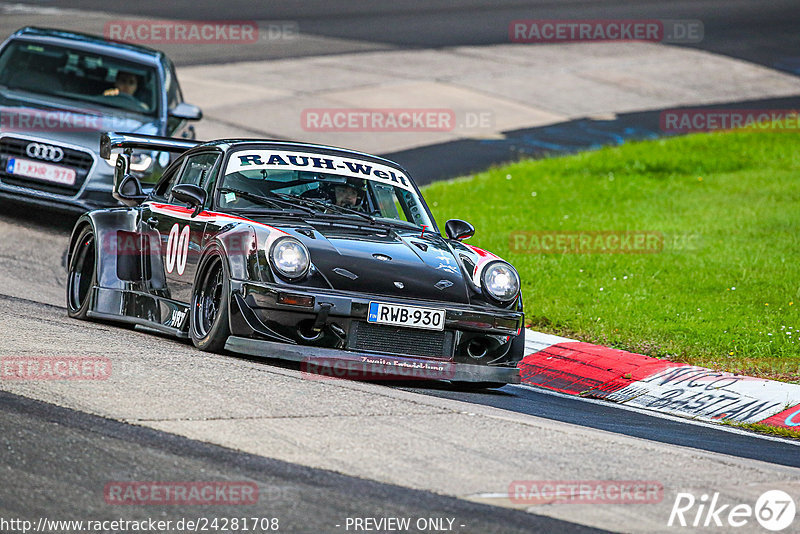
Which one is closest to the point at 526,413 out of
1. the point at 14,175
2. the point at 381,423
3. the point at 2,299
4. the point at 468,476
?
the point at 381,423

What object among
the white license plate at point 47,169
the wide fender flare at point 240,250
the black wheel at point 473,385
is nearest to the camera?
the wide fender flare at point 240,250

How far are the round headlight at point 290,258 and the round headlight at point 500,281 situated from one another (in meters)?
1.16

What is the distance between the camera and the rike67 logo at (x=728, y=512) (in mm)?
4828

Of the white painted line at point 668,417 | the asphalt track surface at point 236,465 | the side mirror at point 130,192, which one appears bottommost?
the white painted line at point 668,417

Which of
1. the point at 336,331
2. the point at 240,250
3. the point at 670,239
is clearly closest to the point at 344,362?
the point at 336,331

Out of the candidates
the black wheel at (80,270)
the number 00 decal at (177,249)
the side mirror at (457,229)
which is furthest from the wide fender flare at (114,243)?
the side mirror at (457,229)

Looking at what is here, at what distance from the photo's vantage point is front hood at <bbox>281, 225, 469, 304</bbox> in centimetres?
714

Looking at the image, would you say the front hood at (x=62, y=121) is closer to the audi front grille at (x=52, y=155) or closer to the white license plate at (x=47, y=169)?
the audi front grille at (x=52, y=155)

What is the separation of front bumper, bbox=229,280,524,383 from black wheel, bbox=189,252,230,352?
9 centimetres

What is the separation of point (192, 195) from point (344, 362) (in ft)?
5.61

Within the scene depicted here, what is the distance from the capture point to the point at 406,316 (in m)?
7.12

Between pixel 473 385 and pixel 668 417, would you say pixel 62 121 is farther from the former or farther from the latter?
pixel 668 417

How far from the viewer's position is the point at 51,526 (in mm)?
4309

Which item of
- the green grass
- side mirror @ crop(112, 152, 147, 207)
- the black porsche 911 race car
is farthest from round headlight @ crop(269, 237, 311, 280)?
the green grass
